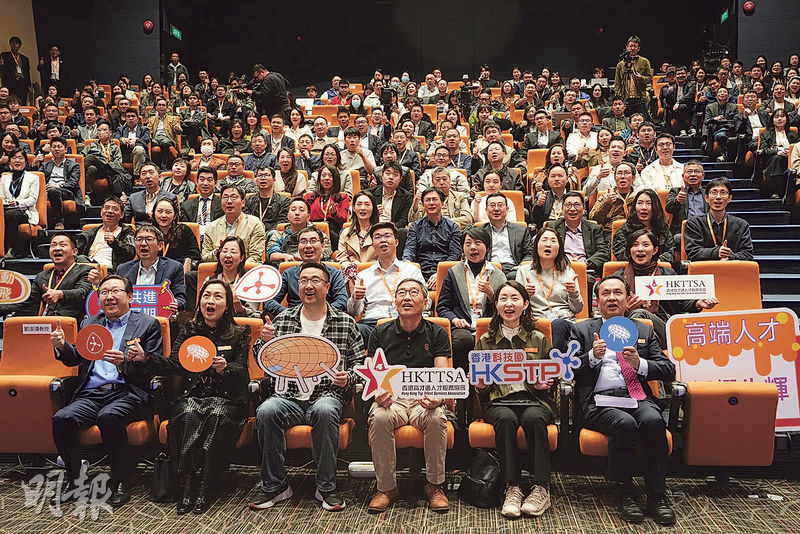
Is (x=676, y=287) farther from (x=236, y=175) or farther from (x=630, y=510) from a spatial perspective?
(x=236, y=175)

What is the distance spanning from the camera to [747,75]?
27.5 ft

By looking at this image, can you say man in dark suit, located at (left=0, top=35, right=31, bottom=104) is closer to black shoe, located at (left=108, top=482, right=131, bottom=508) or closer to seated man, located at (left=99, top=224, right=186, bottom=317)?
seated man, located at (left=99, top=224, right=186, bottom=317)

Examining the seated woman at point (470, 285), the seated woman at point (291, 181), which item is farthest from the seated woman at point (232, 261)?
the seated woman at point (291, 181)

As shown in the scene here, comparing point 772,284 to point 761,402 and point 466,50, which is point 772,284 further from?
point 466,50

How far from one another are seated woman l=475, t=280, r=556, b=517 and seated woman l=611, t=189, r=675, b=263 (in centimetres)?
135

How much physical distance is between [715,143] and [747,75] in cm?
260

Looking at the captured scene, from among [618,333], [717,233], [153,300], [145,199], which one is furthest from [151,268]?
[717,233]

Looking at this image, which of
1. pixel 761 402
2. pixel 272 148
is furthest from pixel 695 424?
pixel 272 148

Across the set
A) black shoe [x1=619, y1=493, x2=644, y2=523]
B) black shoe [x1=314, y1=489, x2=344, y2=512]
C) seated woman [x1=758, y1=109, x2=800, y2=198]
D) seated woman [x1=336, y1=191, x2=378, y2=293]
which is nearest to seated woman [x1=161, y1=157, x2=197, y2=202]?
seated woman [x1=336, y1=191, x2=378, y2=293]

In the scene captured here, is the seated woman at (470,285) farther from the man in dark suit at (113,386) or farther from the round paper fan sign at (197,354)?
the man in dark suit at (113,386)

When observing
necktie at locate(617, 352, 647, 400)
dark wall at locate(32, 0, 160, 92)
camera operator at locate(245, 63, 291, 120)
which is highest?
dark wall at locate(32, 0, 160, 92)

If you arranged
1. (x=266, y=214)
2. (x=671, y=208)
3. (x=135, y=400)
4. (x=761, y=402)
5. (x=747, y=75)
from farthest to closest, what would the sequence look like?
(x=747, y=75)
(x=266, y=214)
(x=671, y=208)
(x=135, y=400)
(x=761, y=402)

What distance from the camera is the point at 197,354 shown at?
267 centimetres

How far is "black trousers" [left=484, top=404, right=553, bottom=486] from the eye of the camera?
8.30 ft
